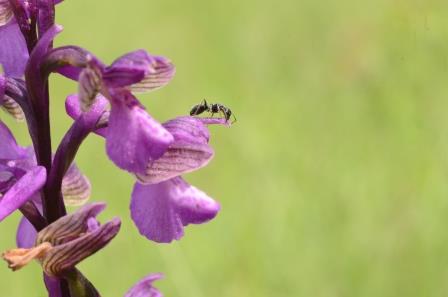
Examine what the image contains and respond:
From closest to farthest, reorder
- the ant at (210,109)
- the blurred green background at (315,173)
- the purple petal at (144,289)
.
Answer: the purple petal at (144,289) < the ant at (210,109) < the blurred green background at (315,173)

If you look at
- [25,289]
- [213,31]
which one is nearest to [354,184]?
[25,289]

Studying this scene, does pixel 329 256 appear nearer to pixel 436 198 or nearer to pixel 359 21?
pixel 436 198

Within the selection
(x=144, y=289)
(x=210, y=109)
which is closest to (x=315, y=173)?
(x=210, y=109)

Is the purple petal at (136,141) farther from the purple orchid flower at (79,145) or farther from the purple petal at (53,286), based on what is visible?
the purple petal at (53,286)

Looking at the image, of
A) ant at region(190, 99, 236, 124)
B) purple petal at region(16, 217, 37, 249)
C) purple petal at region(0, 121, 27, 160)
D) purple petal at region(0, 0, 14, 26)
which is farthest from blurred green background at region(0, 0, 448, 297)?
purple petal at region(0, 0, 14, 26)

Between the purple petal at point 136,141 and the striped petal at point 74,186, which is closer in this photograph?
the purple petal at point 136,141

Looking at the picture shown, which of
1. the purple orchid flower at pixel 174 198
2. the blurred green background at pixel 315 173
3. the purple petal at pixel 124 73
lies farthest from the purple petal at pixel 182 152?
the blurred green background at pixel 315 173
